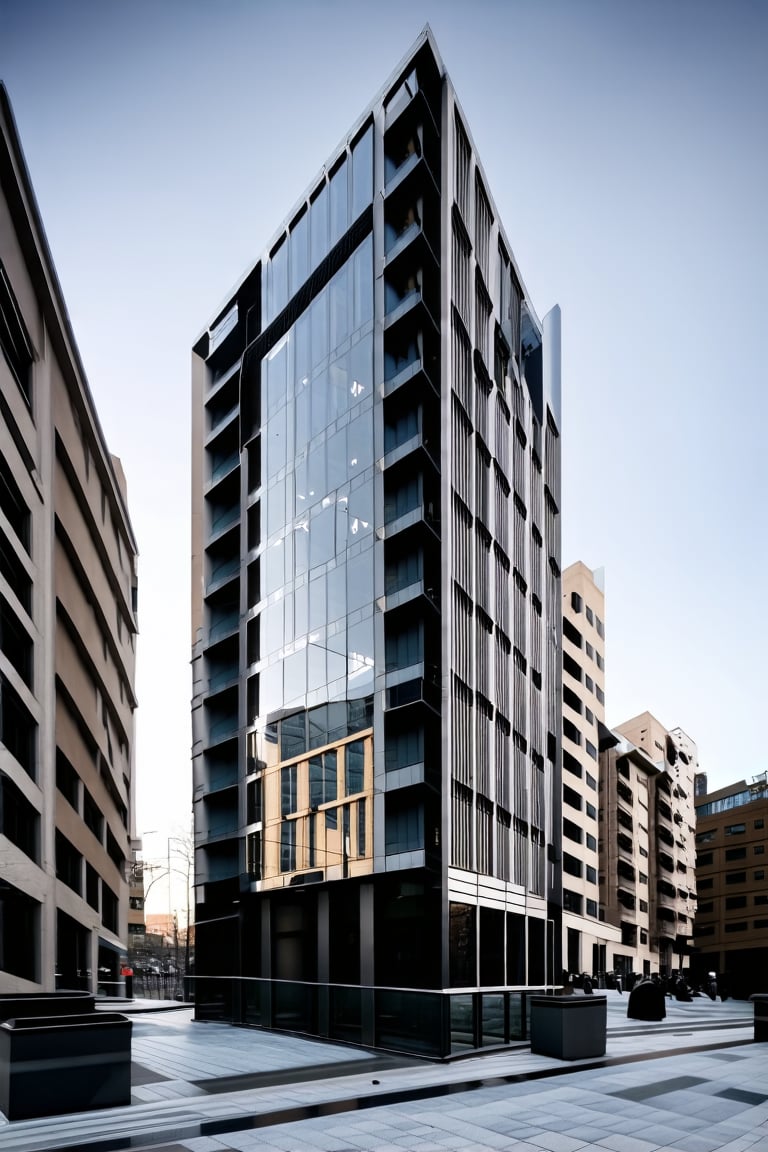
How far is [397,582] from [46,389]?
47.4 feet

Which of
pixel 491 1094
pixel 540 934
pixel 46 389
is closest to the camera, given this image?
pixel 491 1094

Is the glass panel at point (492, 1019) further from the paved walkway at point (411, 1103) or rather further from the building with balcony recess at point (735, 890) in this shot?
the building with balcony recess at point (735, 890)

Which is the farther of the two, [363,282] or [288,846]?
[288,846]

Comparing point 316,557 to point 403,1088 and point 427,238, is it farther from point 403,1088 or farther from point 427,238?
point 403,1088

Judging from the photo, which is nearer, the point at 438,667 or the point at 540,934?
the point at 438,667

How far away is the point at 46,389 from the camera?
3634 cm

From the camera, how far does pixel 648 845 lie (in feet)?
356

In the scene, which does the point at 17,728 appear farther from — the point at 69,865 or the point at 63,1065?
the point at 63,1065

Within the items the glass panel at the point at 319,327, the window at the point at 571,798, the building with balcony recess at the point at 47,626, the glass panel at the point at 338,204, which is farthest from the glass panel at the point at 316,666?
the window at the point at 571,798

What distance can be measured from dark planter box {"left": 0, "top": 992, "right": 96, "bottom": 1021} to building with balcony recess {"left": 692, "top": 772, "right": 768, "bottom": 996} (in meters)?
109

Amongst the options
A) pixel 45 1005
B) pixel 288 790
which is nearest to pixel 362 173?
pixel 288 790

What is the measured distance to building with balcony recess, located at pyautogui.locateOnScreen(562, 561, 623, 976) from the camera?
253 ft

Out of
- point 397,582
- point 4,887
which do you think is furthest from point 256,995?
point 397,582

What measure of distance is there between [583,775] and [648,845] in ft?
101
